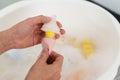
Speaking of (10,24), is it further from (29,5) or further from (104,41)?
(104,41)

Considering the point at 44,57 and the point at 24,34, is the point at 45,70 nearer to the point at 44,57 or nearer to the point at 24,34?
the point at 44,57

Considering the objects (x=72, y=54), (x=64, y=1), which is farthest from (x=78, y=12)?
(x=72, y=54)

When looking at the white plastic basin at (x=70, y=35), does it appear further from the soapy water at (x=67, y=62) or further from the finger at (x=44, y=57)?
the finger at (x=44, y=57)

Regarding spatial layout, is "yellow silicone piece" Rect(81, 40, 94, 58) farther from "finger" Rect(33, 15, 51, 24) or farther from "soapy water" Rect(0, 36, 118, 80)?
"finger" Rect(33, 15, 51, 24)

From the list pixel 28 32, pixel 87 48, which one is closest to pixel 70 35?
pixel 87 48

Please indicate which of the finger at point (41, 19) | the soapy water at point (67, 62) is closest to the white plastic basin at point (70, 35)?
the soapy water at point (67, 62)

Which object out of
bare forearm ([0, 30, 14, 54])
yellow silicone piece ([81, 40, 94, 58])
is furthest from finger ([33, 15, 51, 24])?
yellow silicone piece ([81, 40, 94, 58])
